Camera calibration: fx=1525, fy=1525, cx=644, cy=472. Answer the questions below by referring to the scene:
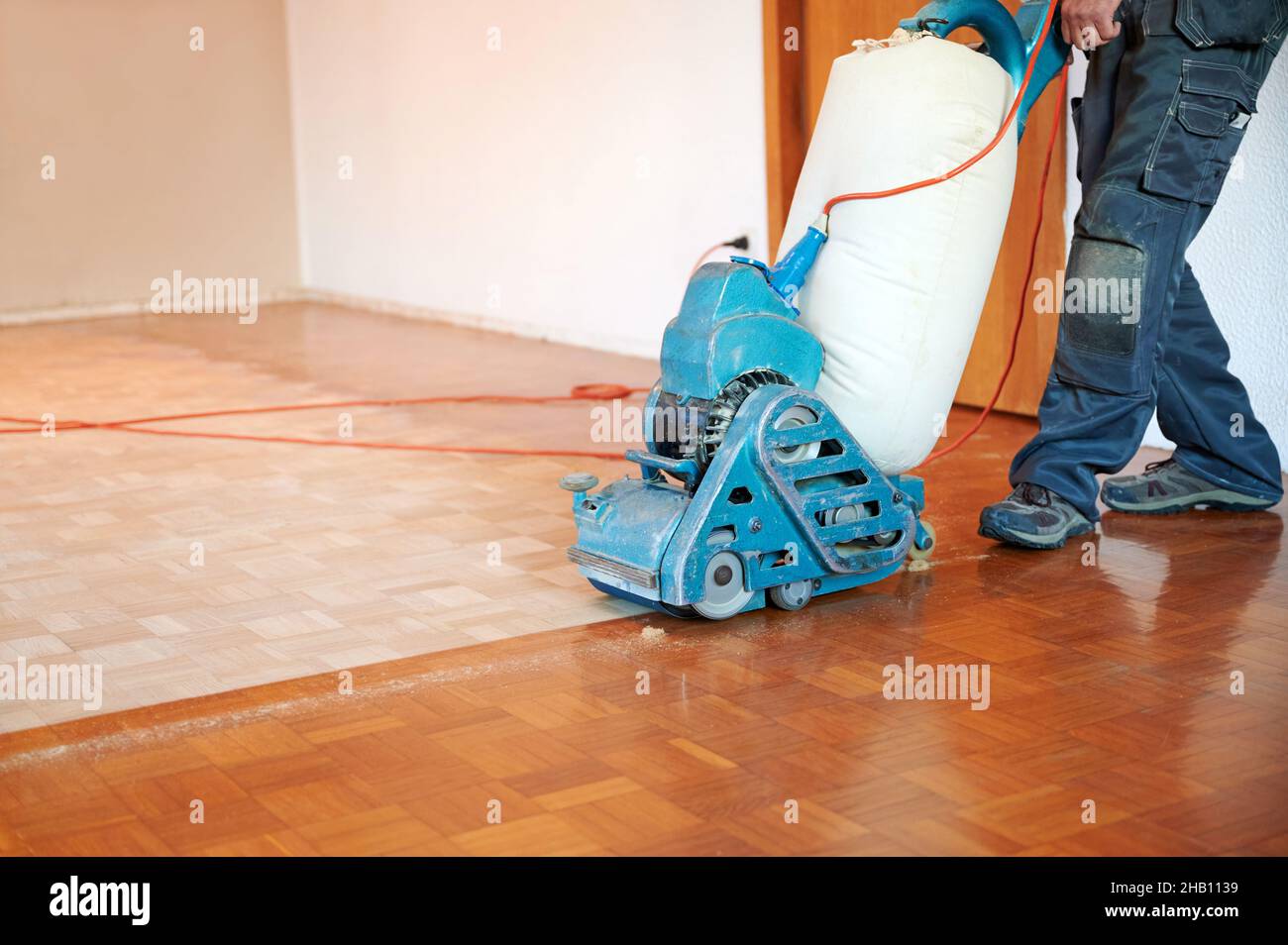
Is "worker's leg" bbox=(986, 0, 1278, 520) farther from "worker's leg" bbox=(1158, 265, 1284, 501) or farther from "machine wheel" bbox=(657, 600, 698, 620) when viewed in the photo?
"machine wheel" bbox=(657, 600, 698, 620)

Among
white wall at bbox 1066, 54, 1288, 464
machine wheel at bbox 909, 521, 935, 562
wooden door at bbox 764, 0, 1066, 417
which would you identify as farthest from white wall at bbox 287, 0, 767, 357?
machine wheel at bbox 909, 521, 935, 562

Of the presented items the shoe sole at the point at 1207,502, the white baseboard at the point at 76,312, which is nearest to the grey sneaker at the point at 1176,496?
the shoe sole at the point at 1207,502

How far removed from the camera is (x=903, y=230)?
2676mm

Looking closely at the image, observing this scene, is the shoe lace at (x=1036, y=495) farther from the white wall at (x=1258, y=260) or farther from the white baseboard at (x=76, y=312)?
the white baseboard at (x=76, y=312)

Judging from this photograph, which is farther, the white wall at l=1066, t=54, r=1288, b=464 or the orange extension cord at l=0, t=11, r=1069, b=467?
the orange extension cord at l=0, t=11, r=1069, b=467

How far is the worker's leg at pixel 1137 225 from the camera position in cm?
294

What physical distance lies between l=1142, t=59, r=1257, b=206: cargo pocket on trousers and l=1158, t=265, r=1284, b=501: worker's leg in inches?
11.0

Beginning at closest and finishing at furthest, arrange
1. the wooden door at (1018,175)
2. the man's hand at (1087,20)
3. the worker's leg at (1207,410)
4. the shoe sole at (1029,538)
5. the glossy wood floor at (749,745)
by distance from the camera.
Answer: the glossy wood floor at (749,745)
the man's hand at (1087,20)
the shoe sole at (1029,538)
the worker's leg at (1207,410)
the wooden door at (1018,175)

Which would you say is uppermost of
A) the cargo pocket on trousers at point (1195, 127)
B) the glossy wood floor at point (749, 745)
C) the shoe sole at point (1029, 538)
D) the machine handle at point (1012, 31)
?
the machine handle at point (1012, 31)

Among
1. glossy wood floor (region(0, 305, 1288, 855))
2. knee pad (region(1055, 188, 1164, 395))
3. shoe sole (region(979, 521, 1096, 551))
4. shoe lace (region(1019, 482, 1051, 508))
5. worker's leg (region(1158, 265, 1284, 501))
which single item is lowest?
glossy wood floor (region(0, 305, 1288, 855))

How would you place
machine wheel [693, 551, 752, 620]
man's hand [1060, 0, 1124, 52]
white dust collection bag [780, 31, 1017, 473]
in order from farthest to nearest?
man's hand [1060, 0, 1124, 52]
white dust collection bag [780, 31, 1017, 473]
machine wheel [693, 551, 752, 620]

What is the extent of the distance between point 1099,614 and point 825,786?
→ 878mm

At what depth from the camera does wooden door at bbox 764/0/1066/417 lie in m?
4.37

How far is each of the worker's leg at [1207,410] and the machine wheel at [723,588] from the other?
1.15 metres
